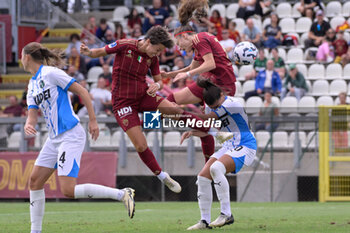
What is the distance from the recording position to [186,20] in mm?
10398

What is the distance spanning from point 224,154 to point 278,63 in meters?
9.48

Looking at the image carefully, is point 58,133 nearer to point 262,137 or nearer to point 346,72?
point 262,137

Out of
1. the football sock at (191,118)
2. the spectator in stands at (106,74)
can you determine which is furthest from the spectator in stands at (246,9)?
the football sock at (191,118)

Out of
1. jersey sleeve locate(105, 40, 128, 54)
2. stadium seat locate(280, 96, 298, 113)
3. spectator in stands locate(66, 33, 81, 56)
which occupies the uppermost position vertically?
spectator in stands locate(66, 33, 81, 56)

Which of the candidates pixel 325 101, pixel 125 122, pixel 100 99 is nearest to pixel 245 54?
pixel 125 122

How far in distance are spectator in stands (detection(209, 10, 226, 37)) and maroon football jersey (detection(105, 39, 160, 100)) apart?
1019cm

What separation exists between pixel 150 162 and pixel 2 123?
25.7 ft

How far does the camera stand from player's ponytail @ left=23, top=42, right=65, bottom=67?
8.12m

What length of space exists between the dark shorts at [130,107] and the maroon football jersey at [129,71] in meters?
0.08

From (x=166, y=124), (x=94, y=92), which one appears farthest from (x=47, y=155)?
(x=94, y=92)

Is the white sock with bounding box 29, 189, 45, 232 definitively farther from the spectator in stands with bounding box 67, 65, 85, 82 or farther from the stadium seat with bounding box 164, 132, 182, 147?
the spectator in stands with bounding box 67, 65, 85, 82

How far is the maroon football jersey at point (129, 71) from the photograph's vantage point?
1027 centimetres

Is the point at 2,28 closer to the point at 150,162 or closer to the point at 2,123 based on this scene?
the point at 2,123

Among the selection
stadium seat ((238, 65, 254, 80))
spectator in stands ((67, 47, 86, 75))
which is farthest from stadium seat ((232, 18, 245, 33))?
spectator in stands ((67, 47, 86, 75))
